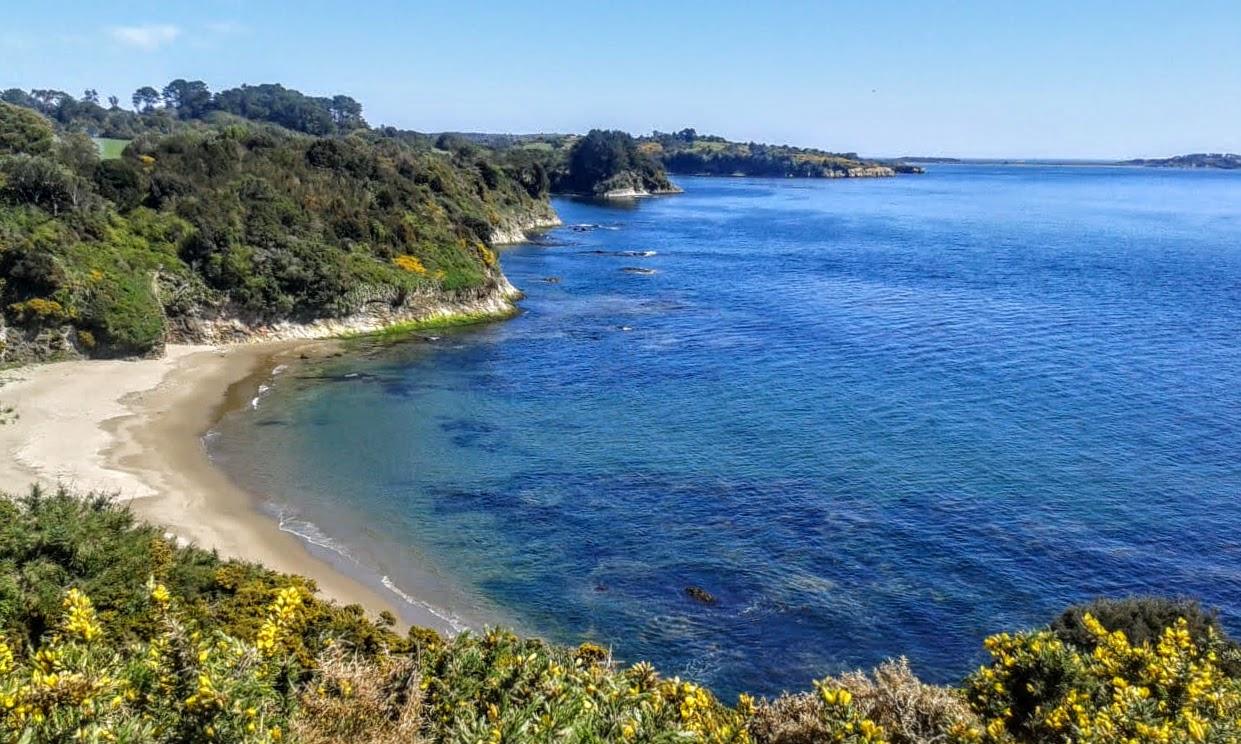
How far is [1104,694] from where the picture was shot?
13102 millimetres

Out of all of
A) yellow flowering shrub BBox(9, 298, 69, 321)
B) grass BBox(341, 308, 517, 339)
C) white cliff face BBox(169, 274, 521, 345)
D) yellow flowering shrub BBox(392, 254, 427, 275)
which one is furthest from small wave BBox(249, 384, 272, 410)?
yellow flowering shrub BBox(392, 254, 427, 275)

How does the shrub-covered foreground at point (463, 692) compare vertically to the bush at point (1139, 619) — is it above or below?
above

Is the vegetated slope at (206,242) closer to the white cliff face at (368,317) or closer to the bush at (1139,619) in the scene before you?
the white cliff face at (368,317)

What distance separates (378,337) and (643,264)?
4019 cm

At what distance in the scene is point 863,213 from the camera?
15600cm

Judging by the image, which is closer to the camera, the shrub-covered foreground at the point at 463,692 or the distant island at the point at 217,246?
the shrub-covered foreground at the point at 463,692

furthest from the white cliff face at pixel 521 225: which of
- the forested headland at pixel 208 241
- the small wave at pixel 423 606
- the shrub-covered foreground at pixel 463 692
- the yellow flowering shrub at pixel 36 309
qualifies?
the shrub-covered foreground at pixel 463 692

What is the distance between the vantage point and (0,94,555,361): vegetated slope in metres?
46.1

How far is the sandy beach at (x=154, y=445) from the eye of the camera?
28.6m

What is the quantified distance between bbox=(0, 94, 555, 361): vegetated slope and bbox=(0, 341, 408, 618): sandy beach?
3184 millimetres

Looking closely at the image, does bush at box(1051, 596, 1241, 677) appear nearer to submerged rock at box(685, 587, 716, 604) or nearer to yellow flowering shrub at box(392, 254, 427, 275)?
submerged rock at box(685, 587, 716, 604)

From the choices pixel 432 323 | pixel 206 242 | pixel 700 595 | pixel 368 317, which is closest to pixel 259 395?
pixel 368 317

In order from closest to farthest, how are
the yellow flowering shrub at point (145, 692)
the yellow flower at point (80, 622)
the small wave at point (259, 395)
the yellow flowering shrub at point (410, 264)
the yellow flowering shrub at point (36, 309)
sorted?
the yellow flowering shrub at point (145, 692), the yellow flower at point (80, 622), the small wave at point (259, 395), the yellow flowering shrub at point (36, 309), the yellow flowering shrub at point (410, 264)

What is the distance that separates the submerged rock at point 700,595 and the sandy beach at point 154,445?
28.9 feet
